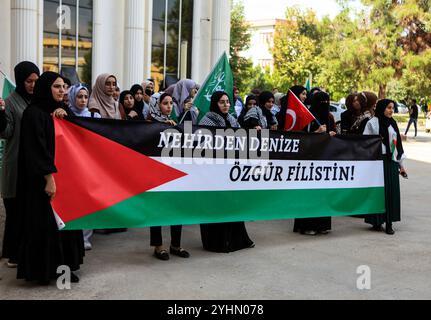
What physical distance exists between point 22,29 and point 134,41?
4.39 m

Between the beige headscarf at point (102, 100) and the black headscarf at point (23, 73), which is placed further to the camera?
the beige headscarf at point (102, 100)

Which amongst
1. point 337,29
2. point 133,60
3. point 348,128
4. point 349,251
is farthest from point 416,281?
point 337,29

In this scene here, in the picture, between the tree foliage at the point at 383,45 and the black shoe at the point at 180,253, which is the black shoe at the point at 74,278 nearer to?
the black shoe at the point at 180,253

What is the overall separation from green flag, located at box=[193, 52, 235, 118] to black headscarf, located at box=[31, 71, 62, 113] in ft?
7.82

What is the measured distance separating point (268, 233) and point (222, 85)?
2.07 m

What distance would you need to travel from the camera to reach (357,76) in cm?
2761

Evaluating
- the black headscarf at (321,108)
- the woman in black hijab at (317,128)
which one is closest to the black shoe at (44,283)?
the woman in black hijab at (317,128)

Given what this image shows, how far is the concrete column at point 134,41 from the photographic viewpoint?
18891 mm

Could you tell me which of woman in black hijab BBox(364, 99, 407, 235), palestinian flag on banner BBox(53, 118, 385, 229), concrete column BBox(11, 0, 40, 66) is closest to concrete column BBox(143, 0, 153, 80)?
concrete column BBox(11, 0, 40, 66)

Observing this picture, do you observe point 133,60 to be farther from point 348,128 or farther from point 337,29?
point 337,29

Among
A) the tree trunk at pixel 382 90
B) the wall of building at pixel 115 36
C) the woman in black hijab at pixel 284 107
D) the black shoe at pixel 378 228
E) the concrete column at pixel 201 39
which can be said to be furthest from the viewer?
the tree trunk at pixel 382 90

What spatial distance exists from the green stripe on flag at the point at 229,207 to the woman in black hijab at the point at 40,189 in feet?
0.95

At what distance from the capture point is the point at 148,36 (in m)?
20.4

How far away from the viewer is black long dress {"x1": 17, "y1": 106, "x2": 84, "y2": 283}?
4.77m
